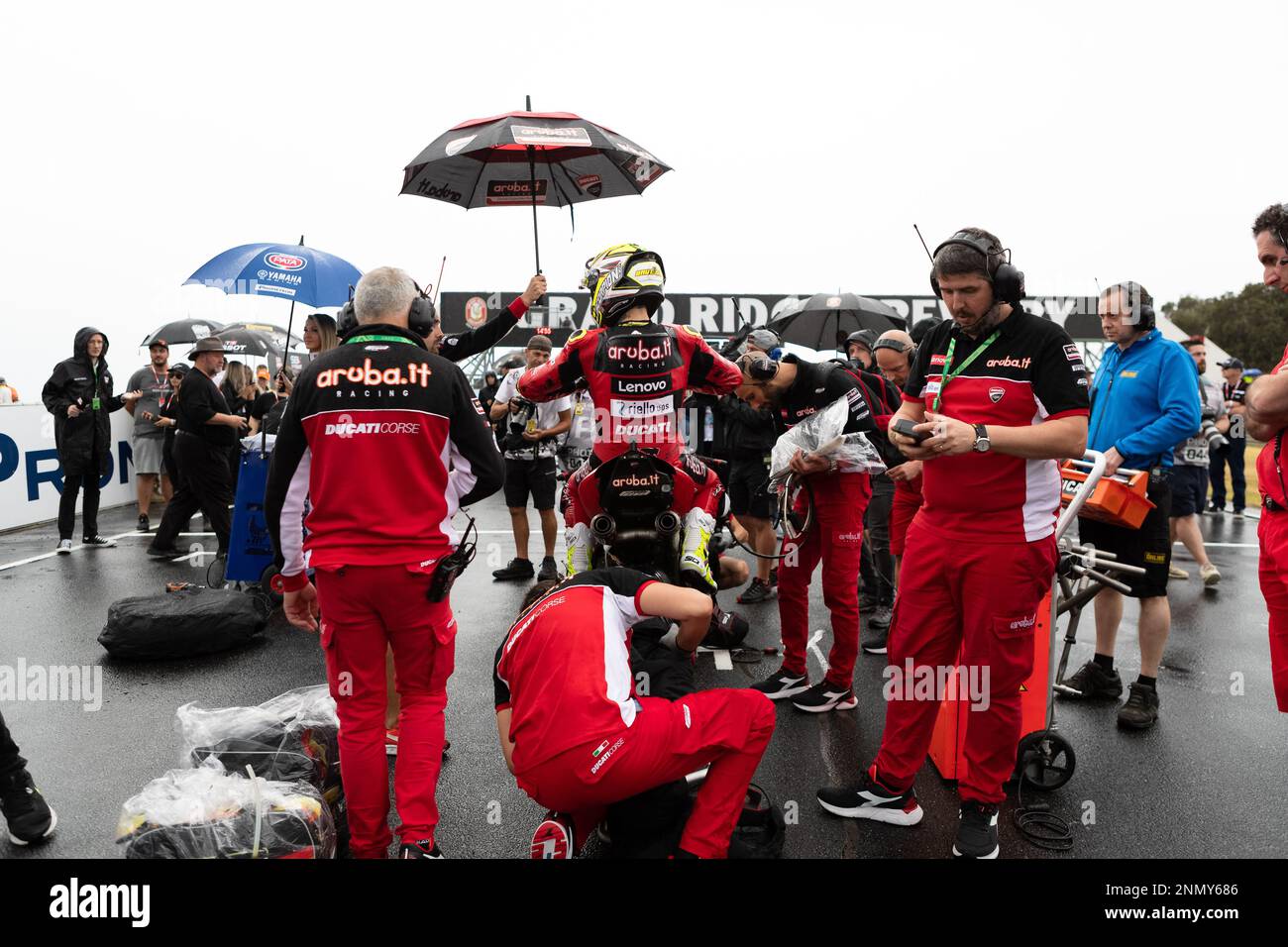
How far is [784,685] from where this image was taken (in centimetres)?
467

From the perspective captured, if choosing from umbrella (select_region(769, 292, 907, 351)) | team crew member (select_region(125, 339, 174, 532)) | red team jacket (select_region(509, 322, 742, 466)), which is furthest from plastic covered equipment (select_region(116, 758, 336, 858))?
team crew member (select_region(125, 339, 174, 532))

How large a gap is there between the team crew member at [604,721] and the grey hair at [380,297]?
1.18 metres

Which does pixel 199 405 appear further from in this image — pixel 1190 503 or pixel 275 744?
pixel 1190 503

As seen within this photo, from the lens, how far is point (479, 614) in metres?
6.60

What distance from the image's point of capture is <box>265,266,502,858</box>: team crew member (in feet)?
9.34

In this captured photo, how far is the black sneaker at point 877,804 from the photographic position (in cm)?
335

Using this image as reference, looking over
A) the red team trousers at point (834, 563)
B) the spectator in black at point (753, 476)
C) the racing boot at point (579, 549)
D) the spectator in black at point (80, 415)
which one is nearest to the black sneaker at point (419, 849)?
the racing boot at point (579, 549)

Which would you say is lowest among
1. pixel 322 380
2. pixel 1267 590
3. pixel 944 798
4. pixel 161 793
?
pixel 944 798

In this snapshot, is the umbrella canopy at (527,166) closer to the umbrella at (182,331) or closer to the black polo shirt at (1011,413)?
the black polo shirt at (1011,413)

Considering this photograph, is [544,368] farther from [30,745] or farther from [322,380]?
[30,745]

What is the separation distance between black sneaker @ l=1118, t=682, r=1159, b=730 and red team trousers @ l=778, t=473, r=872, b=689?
1.44 metres

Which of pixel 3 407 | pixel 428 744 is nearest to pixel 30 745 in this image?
pixel 428 744

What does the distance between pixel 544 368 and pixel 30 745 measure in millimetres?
3220
